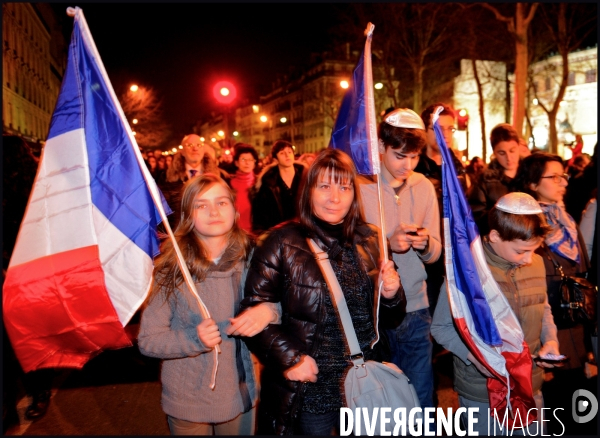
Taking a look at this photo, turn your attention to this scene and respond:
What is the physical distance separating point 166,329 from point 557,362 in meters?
2.28

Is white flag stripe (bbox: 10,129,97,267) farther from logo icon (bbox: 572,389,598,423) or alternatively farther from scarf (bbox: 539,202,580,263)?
logo icon (bbox: 572,389,598,423)

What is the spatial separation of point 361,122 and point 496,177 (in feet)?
7.79

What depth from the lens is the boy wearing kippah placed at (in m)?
3.17

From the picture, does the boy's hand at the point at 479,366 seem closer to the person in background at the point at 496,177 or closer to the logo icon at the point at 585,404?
the logo icon at the point at 585,404

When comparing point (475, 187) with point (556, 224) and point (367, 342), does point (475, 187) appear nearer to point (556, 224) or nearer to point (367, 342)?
point (556, 224)

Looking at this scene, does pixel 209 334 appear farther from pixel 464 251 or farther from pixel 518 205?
pixel 518 205

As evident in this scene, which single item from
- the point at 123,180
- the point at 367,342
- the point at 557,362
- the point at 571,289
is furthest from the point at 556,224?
the point at 123,180

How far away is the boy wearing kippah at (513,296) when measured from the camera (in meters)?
3.17

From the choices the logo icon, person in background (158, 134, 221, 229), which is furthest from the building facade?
the logo icon

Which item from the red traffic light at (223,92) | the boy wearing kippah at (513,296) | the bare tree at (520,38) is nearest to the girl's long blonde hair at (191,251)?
the boy wearing kippah at (513,296)

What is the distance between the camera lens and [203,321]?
268 cm

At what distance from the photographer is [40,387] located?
4668mm

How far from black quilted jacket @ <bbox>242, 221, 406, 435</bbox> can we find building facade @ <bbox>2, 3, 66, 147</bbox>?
3127cm

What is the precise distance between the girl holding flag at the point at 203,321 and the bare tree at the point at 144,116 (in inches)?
1651
